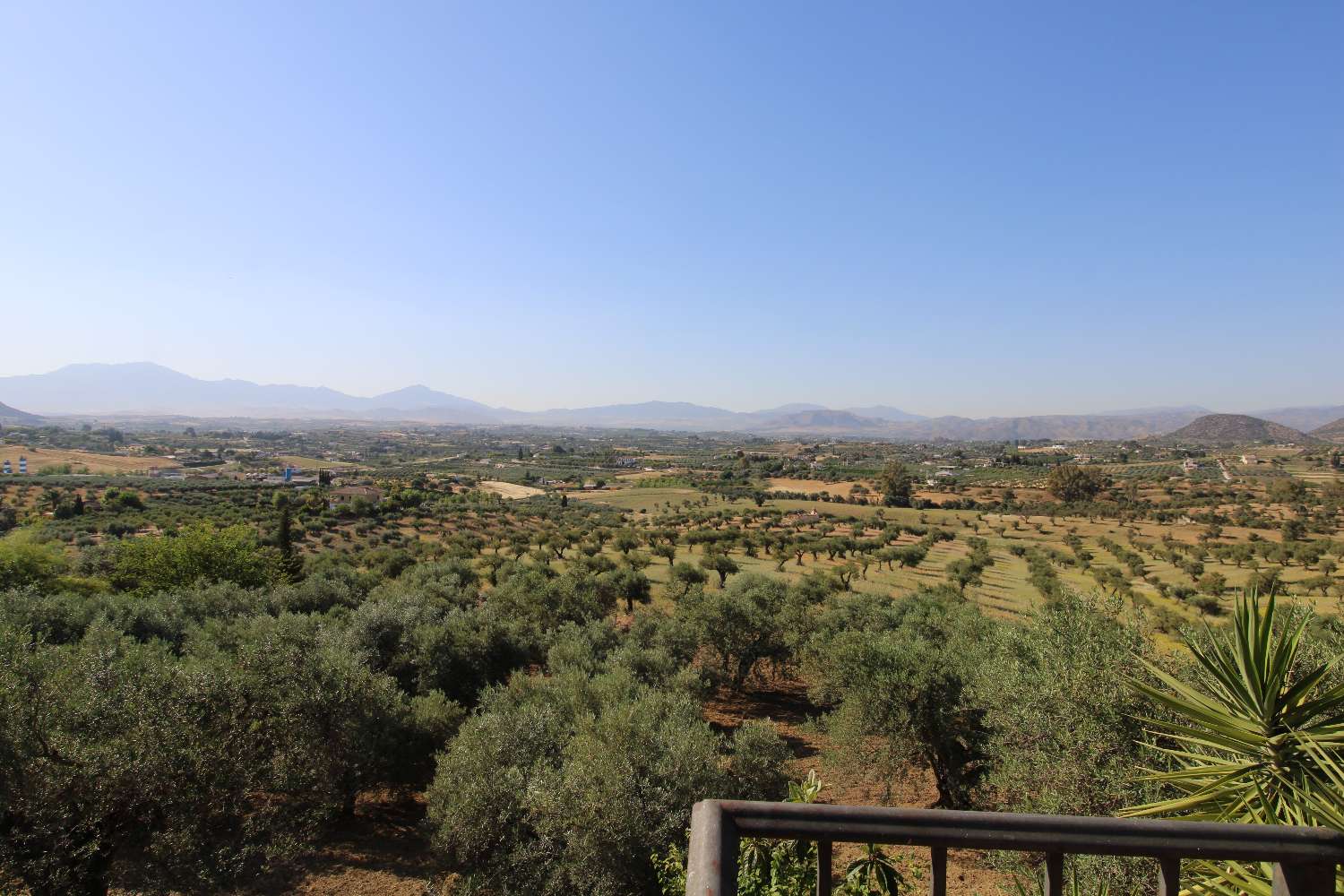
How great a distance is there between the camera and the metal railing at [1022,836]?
215 cm

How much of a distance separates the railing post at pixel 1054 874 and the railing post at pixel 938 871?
0.41 m

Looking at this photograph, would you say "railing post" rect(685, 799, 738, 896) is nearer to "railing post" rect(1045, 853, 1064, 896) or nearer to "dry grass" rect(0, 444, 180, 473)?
"railing post" rect(1045, 853, 1064, 896)

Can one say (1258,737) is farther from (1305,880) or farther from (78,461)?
(78,461)

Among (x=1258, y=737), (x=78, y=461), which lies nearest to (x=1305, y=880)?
(x=1258, y=737)

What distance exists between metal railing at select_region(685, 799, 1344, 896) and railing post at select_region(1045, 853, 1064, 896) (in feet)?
0.06

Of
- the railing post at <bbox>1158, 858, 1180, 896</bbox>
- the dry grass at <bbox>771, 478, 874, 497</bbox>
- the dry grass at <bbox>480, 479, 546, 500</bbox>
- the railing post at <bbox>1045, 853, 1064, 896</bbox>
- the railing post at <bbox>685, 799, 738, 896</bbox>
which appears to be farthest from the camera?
the dry grass at <bbox>771, 478, 874, 497</bbox>

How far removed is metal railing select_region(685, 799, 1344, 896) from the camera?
2152 millimetres

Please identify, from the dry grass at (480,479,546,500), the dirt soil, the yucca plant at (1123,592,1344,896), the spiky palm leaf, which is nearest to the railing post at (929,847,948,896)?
the spiky palm leaf

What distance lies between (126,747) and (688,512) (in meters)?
89.6

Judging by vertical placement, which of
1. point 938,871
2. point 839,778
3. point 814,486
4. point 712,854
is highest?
point 712,854

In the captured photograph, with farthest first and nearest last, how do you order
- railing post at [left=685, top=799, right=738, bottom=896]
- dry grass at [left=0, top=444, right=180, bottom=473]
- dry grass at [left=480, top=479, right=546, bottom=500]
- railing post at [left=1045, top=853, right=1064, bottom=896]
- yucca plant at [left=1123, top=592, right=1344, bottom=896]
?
1. dry grass at [left=0, top=444, right=180, bottom=473]
2. dry grass at [left=480, top=479, right=546, bottom=500]
3. yucca plant at [left=1123, top=592, right=1344, bottom=896]
4. railing post at [left=1045, top=853, right=1064, bottom=896]
5. railing post at [left=685, top=799, right=738, bottom=896]

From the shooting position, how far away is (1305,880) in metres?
2.29

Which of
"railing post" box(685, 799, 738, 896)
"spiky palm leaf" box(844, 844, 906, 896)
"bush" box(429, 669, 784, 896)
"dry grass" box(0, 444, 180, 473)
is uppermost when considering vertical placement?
"railing post" box(685, 799, 738, 896)

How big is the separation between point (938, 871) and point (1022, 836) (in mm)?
414
